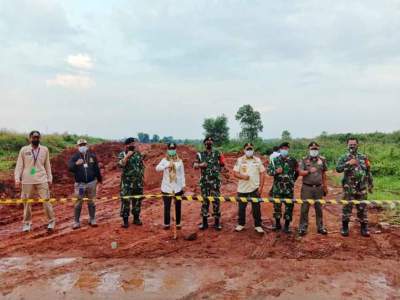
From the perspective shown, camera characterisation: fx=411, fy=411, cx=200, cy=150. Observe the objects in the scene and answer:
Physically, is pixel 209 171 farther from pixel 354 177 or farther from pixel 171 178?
pixel 354 177

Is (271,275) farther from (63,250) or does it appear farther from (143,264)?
(63,250)

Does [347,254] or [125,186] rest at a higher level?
[125,186]

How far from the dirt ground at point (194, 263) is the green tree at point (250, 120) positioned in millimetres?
25156

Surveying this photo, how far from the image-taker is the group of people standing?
25.2 feet

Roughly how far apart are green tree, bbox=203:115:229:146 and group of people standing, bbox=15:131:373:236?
27.2 meters

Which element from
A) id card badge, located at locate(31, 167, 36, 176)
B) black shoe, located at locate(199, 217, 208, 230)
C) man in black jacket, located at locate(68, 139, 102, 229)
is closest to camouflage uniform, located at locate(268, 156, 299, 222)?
black shoe, located at locate(199, 217, 208, 230)

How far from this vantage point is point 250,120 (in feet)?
112

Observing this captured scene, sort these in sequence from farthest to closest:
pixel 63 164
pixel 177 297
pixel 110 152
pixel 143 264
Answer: pixel 110 152
pixel 63 164
pixel 143 264
pixel 177 297

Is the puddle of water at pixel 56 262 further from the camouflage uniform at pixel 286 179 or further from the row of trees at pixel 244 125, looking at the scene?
the row of trees at pixel 244 125

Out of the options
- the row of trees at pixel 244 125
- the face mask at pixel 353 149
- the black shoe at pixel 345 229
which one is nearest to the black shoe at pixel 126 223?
the black shoe at pixel 345 229

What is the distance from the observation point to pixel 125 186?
8.41 metres

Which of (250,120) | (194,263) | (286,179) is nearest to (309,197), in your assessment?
(286,179)

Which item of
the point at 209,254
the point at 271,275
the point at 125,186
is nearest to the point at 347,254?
the point at 271,275

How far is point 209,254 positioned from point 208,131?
95.8 ft
